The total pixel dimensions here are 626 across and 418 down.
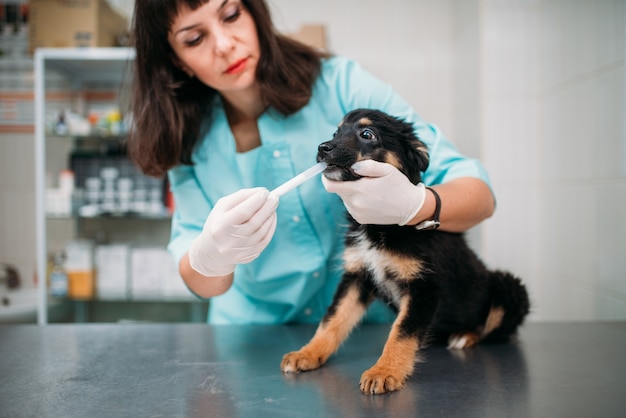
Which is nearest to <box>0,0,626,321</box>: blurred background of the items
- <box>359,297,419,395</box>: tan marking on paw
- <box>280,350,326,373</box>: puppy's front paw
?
<box>359,297,419,395</box>: tan marking on paw

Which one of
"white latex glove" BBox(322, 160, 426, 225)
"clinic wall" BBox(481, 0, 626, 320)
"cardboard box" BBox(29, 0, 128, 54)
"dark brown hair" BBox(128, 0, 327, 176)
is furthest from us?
"cardboard box" BBox(29, 0, 128, 54)

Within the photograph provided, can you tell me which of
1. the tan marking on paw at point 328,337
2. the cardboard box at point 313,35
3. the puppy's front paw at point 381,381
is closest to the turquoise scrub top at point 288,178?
the tan marking on paw at point 328,337

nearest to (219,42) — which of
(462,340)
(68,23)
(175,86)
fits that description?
(175,86)

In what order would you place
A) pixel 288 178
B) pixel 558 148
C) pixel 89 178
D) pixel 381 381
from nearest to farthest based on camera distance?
pixel 381 381 → pixel 288 178 → pixel 558 148 → pixel 89 178

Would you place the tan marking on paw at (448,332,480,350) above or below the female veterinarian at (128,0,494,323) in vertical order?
below

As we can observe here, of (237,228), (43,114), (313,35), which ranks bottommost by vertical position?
(237,228)

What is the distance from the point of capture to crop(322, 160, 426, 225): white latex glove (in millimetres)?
990

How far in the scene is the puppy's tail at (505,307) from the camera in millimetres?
1265

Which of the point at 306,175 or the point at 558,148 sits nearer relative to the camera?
the point at 306,175

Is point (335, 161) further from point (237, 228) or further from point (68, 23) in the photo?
point (68, 23)

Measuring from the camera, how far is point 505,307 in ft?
4.15

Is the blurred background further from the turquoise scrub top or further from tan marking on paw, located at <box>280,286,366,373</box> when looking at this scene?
tan marking on paw, located at <box>280,286,366,373</box>

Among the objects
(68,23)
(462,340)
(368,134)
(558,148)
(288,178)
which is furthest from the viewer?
(68,23)

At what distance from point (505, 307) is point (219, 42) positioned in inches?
38.7
